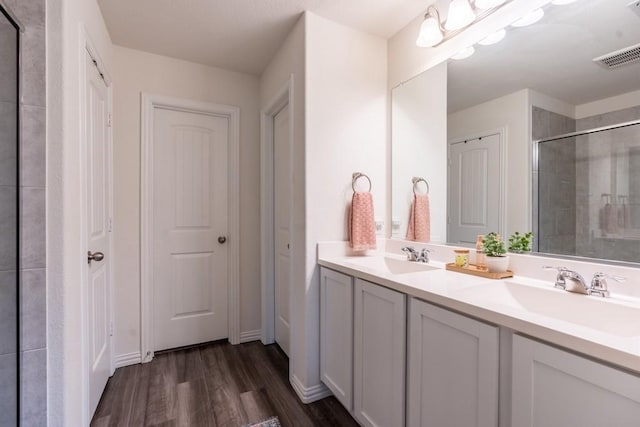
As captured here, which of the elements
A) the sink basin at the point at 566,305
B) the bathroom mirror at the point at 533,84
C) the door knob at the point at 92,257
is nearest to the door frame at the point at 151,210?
the door knob at the point at 92,257

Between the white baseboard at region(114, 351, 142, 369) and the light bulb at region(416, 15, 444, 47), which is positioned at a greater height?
the light bulb at region(416, 15, 444, 47)

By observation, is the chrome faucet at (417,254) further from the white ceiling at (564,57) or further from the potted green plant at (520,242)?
the white ceiling at (564,57)

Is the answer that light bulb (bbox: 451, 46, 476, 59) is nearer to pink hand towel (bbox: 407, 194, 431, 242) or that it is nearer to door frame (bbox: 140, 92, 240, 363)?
pink hand towel (bbox: 407, 194, 431, 242)

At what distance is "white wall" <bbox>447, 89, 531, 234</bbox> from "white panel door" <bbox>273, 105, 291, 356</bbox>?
4.53 ft

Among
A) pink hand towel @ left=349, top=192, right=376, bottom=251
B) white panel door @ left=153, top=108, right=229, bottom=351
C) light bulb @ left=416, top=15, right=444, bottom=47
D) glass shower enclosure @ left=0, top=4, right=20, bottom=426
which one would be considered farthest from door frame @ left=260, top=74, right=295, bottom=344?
glass shower enclosure @ left=0, top=4, right=20, bottom=426

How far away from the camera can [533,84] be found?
1327 millimetres

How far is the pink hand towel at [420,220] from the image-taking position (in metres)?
1.83

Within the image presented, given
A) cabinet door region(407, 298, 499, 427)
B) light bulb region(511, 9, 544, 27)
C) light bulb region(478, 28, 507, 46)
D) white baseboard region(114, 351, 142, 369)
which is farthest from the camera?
white baseboard region(114, 351, 142, 369)

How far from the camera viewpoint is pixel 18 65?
116cm

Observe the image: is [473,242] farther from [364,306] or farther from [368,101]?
[368,101]

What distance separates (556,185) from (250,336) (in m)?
2.41

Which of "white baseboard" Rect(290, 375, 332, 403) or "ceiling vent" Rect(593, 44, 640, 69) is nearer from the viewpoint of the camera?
"ceiling vent" Rect(593, 44, 640, 69)

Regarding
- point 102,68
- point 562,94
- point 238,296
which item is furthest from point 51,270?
point 562,94

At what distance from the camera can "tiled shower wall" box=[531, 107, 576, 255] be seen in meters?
1.18
